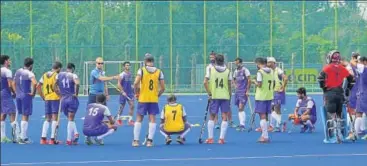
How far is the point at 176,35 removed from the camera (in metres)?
47.5

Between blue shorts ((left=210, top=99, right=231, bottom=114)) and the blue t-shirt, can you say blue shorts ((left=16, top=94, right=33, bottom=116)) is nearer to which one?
the blue t-shirt

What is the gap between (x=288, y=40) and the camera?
1873 inches

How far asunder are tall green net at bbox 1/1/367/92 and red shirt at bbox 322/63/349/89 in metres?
29.5

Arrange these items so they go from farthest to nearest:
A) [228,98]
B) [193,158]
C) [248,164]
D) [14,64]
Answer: [14,64] < [228,98] < [193,158] < [248,164]

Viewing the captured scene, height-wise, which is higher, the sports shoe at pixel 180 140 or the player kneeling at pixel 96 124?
the player kneeling at pixel 96 124

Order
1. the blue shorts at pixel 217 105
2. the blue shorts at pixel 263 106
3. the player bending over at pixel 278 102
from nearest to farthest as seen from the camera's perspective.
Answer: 1. the blue shorts at pixel 217 105
2. the blue shorts at pixel 263 106
3. the player bending over at pixel 278 102

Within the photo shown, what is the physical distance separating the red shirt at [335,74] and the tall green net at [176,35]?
96.7ft

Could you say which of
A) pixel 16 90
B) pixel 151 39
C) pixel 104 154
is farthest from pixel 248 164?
pixel 151 39

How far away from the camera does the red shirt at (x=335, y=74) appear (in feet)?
55.8

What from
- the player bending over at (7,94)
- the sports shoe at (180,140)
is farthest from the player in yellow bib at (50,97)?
the sports shoe at (180,140)

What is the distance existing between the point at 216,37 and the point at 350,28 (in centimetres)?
734

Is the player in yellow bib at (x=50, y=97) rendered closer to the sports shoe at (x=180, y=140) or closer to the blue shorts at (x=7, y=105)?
the blue shorts at (x=7, y=105)

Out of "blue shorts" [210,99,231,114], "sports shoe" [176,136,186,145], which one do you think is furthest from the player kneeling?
"blue shorts" [210,99,231,114]

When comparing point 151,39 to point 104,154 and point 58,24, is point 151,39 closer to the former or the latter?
point 58,24
